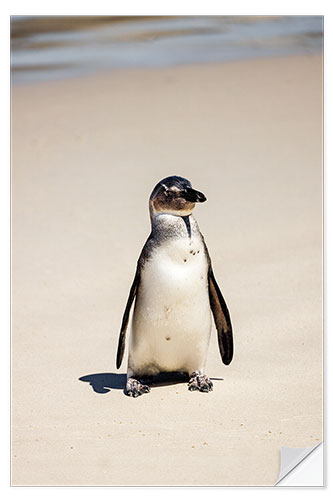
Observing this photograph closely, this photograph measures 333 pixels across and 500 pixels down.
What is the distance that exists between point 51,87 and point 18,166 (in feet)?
4.88

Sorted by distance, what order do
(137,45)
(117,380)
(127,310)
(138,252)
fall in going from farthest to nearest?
(137,45) < (138,252) < (117,380) < (127,310)

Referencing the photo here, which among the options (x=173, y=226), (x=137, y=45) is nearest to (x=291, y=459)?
(x=173, y=226)

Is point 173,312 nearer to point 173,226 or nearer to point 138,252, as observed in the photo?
point 173,226

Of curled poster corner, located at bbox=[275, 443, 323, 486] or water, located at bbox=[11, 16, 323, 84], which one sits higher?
water, located at bbox=[11, 16, 323, 84]

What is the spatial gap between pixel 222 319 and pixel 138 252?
2.15m

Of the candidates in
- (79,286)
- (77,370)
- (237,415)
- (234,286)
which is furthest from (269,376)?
(79,286)

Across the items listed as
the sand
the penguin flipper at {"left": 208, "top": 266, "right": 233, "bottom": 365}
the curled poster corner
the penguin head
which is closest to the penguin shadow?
the sand

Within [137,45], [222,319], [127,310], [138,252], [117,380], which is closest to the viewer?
[127,310]

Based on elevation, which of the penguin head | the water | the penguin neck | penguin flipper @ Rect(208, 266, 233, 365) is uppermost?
the water

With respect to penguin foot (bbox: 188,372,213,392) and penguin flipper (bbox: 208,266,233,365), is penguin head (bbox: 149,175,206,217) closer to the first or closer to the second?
penguin flipper (bbox: 208,266,233,365)

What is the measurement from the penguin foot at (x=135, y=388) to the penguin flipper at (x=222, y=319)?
0.35 metres

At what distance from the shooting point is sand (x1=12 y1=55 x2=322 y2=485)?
3.88 meters

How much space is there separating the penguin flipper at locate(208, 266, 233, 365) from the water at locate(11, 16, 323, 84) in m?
2.00

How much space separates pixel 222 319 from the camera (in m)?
4.23
